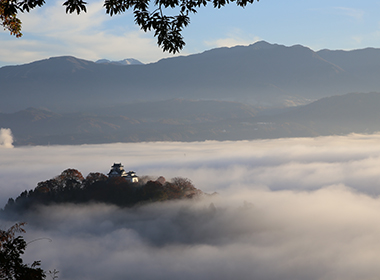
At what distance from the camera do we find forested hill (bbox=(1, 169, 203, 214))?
116438mm

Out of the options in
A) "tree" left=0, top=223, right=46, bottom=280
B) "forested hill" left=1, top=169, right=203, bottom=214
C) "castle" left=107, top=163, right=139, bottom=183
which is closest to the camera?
"tree" left=0, top=223, right=46, bottom=280

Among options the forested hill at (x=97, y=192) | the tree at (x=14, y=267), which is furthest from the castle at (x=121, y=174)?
the tree at (x=14, y=267)

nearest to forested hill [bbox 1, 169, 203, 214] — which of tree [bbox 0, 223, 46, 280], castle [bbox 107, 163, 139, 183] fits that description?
castle [bbox 107, 163, 139, 183]

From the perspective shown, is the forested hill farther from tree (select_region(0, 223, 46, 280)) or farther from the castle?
tree (select_region(0, 223, 46, 280))

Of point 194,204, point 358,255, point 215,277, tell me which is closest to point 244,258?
point 215,277

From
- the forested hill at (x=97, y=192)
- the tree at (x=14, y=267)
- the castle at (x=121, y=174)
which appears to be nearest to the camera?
the tree at (x=14, y=267)

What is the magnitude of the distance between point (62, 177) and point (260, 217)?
96.0 meters

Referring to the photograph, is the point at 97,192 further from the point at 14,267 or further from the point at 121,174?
the point at 14,267

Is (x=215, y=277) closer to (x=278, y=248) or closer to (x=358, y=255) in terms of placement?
(x=278, y=248)

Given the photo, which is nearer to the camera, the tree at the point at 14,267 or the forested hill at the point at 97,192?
the tree at the point at 14,267

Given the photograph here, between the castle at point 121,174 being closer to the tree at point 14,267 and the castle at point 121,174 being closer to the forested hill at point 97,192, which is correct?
the forested hill at point 97,192

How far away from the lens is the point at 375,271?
192m

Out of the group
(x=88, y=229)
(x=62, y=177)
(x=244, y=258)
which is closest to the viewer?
(x=62, y=177)

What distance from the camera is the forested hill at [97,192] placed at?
11644 cm
